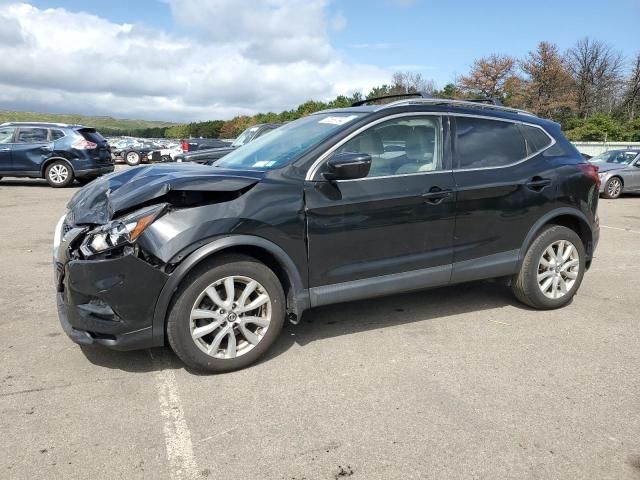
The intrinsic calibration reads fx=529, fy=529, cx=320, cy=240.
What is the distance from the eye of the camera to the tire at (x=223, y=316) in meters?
3.31

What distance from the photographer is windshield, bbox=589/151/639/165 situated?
1592cm

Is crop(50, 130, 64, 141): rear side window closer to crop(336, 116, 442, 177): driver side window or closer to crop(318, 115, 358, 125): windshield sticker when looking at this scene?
crop(318, 115, 358, 125): windshield sticker

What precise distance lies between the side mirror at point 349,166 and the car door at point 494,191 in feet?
3.19

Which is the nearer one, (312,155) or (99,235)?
(99,235)

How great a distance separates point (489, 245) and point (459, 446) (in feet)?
6.87

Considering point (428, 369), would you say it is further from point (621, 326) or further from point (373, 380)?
point (621, 326)

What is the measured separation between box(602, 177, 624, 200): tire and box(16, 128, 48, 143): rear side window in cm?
1595

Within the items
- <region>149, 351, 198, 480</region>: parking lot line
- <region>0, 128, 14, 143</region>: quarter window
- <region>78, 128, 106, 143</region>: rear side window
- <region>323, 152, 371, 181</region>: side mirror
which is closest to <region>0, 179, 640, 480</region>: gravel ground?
<region>149, 351, 198, 480</region>: parking lot line

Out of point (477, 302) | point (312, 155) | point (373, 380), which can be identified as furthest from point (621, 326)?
point (312, 155)

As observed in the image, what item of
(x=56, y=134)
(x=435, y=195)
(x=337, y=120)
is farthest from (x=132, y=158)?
(x=435, y=195)

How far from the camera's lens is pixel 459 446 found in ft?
8.88

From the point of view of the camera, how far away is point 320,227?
144 inches

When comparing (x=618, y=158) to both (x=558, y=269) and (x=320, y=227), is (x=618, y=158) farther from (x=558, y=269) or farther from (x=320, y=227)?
(x=320, y=227)

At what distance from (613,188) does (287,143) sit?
14.3 meters
